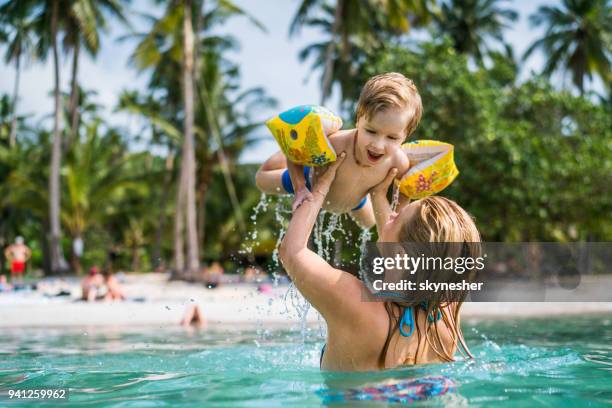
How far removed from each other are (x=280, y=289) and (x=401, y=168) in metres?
12.3

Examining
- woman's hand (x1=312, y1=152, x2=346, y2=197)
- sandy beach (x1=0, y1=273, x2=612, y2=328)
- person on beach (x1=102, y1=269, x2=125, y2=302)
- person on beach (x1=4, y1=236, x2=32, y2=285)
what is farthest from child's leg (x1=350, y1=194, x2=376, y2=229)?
person on beach (x1=4, y1=236, x2=32, y2=285)

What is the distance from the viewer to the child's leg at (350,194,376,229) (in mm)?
4797

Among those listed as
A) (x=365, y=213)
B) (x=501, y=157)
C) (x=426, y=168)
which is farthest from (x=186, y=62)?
(x=426, y=168)

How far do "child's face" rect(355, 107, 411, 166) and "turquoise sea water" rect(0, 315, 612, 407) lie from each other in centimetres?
131

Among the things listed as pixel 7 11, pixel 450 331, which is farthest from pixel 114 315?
pixel 7 11

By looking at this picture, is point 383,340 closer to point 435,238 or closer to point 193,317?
point 435,238

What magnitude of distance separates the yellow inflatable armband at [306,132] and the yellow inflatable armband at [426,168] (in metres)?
0.59

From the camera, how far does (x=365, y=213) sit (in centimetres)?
487

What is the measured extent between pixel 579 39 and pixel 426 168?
3192 cm

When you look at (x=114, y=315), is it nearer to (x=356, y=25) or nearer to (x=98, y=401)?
(x=98, y=401)

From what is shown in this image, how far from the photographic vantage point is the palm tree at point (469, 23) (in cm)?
3384

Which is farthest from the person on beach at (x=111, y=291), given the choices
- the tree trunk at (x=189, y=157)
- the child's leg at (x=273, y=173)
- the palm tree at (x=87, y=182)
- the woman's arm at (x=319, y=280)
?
the palm tree at (x=87, y=182)

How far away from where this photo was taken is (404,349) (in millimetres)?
2875

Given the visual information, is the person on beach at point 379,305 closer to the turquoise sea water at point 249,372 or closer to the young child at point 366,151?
the turquoise sea water at point 249,372
